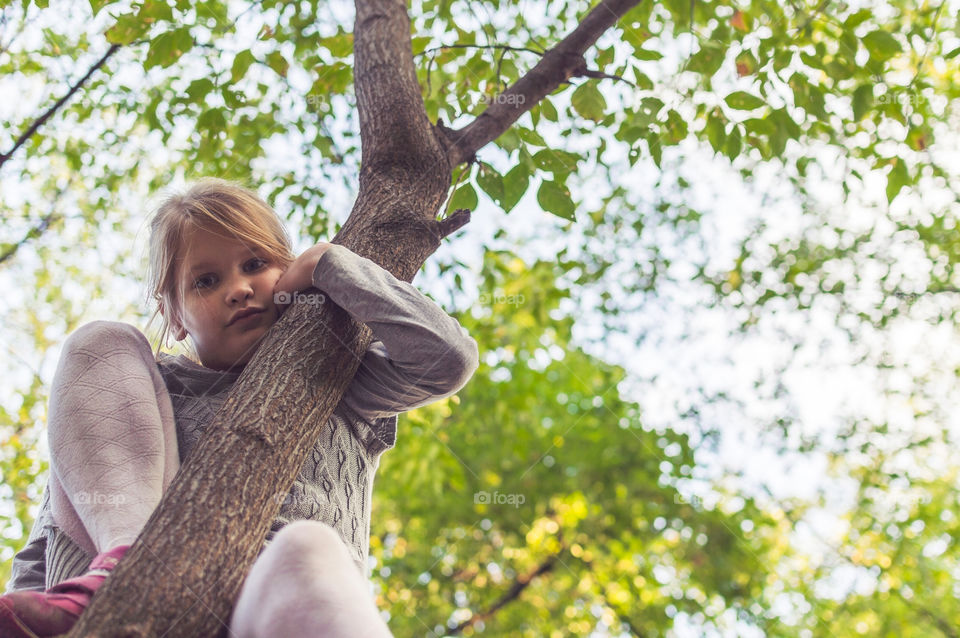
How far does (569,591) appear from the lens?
27.4ft

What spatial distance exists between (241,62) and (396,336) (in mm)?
1670

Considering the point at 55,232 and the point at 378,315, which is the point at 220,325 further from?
the point at 55,232

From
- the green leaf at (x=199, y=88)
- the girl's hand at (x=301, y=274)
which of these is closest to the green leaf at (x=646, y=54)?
the girl's hand at (x=301, y=274)

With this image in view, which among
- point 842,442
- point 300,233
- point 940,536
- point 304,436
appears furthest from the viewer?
point 940,536

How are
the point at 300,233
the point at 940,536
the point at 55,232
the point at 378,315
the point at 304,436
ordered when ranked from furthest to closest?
1. the point at 940,536
2. the point at 55,232
3. the point at 300,233
4. the point at 378,315
5. the point at 304,436

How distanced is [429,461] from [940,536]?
5915 mm

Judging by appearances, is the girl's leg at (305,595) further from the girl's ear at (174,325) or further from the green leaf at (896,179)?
the green leaf at (896,179)

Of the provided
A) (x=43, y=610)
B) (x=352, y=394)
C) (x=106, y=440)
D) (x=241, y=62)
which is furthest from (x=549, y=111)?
(x=43, y=610)

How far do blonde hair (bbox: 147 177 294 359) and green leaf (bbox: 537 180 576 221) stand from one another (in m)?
0.88

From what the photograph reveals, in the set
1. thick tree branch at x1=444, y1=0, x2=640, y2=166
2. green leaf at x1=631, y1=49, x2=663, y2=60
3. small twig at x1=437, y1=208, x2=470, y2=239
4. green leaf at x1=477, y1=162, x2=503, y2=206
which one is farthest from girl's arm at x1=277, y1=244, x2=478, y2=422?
green leaf at x1=631, y1=49, x2=663, y2=60

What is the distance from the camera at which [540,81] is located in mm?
2064

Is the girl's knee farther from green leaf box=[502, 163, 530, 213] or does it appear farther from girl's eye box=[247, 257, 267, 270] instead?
green leaf box=[502, 163, 530, 213]

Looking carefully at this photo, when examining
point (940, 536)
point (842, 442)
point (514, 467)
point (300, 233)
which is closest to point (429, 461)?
point (300, 233)

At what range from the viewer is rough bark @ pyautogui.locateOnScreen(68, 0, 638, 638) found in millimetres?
965
